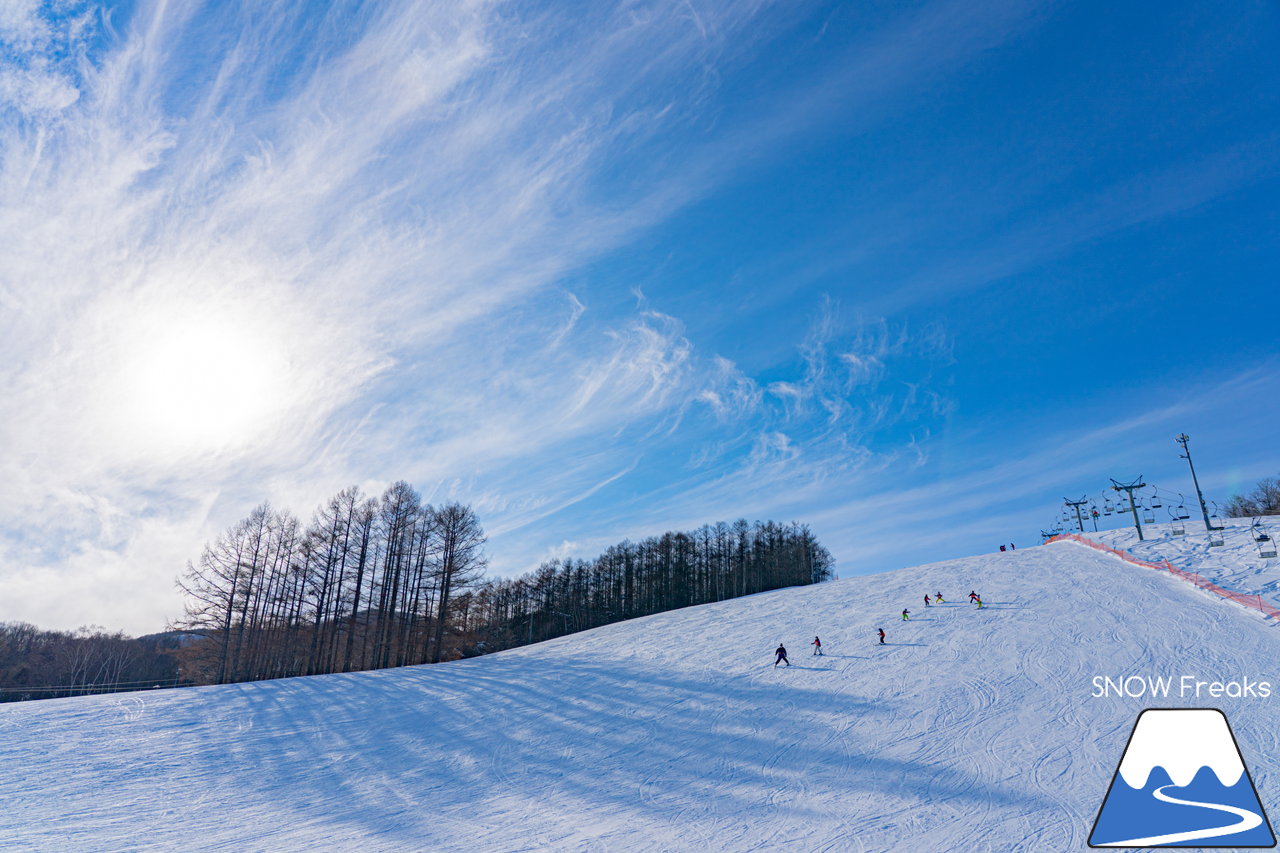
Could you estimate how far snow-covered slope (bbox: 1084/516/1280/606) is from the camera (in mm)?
28422

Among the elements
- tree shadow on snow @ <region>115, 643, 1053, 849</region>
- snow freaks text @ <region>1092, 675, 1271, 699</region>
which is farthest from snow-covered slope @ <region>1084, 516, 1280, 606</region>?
tree shadow on snow @ <region>115, 643, 1053, 849</region>

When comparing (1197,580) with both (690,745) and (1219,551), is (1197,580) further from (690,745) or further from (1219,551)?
(690,745)

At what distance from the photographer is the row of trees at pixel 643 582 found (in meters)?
84.2

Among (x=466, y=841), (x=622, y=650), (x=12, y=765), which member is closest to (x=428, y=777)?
(x=466, y=841)

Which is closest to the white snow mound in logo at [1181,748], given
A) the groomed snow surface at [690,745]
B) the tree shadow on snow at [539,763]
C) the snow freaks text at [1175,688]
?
the groomed snow surface at [690,745]

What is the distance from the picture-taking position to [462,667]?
36062 millimetres

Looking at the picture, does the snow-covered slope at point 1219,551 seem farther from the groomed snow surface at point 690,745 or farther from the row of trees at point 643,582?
the row of trees at point 643,582

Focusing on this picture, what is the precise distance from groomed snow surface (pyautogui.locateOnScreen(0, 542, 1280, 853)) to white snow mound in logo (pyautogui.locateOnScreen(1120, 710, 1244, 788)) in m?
0.56

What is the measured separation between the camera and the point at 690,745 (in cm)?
1862

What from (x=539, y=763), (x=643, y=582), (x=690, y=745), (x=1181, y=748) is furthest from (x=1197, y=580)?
(x=643, y=582)

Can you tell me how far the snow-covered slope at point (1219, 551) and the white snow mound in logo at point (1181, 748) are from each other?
1530cm

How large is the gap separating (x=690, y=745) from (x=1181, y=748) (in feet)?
38.3

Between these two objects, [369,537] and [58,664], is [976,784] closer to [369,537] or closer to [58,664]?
[369,537]

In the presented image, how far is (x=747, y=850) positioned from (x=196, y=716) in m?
22.2
